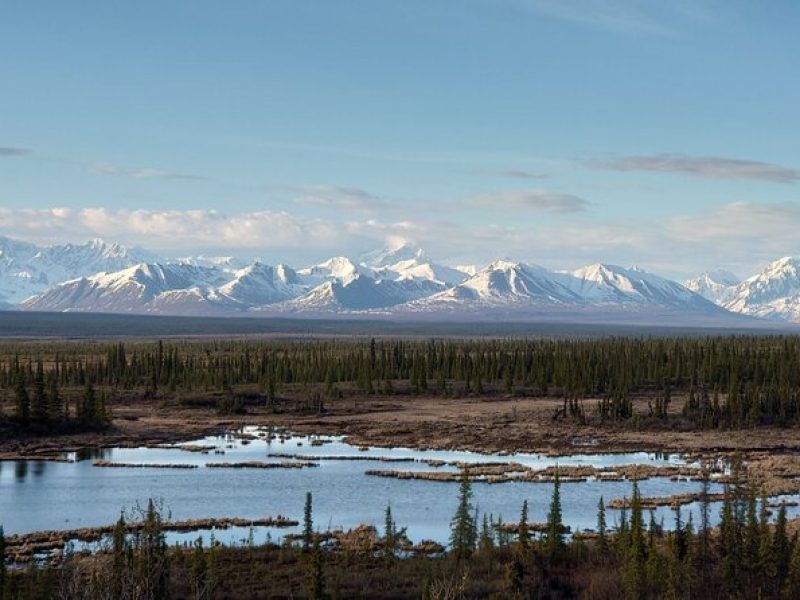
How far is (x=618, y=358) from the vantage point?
592 feet

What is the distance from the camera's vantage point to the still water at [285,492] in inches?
2613

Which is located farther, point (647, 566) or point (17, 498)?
point (17, 498)

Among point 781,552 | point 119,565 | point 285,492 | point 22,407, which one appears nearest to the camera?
point 119,565

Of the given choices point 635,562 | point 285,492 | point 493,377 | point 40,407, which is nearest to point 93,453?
point 40,407

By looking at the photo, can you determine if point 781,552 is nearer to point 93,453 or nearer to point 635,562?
point 635,562

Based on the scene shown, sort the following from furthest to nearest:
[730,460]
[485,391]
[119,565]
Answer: [485,391] < [730,460] < [119,565]

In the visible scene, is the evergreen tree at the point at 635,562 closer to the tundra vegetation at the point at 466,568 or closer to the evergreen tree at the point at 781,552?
the tundra vegetation at the point at 466,568

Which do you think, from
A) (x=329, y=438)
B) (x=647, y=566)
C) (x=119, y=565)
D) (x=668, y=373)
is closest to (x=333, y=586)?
(x=119, y=565)

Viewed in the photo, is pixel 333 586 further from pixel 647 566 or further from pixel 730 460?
pixel 730 460

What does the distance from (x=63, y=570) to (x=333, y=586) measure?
A: 10.9 metres

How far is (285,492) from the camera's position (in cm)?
7706

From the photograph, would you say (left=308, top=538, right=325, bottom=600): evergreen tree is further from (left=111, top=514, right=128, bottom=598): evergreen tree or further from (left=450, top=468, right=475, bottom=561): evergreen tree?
(left=450, top=468, right=475, bottom=561): evergreen tree

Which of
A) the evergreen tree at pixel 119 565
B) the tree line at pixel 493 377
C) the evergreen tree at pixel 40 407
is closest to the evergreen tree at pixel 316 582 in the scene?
the evergreen tree at pixel 119 565

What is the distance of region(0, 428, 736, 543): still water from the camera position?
2613 inches
